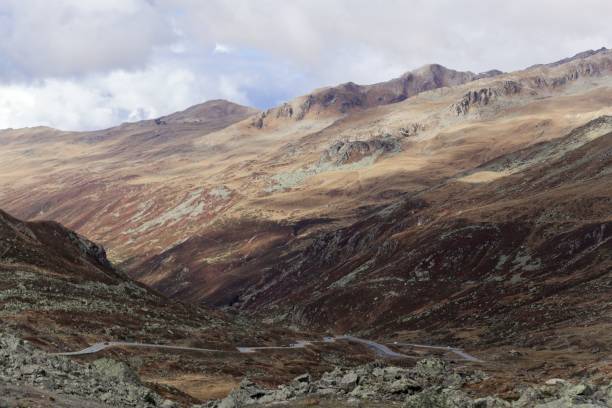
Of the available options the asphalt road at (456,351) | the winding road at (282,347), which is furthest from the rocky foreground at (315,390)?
the asphalt road at (456,351)

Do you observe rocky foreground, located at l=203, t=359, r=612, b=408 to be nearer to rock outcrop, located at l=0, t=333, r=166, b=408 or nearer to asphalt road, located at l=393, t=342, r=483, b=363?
rock outcrop, located at l=0, t=333, r=166, b=408

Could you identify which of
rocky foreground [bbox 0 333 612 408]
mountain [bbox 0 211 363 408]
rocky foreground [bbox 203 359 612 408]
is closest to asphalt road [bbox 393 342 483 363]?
mountain [bbox 0 211 363 408]

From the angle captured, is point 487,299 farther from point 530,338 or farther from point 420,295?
point 530,338

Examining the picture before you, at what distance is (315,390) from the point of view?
4041cm

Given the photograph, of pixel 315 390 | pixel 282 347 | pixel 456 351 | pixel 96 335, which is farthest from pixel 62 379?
pixel 456 351

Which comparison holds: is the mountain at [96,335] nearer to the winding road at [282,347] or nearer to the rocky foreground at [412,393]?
the winding road at [282,347]

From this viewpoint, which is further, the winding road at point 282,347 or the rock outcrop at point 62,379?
the winding road at point 282,347

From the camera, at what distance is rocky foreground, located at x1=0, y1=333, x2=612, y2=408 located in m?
30.9

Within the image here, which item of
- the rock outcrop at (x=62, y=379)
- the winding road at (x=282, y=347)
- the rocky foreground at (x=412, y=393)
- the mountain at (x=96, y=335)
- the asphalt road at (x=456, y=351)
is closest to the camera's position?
the rocky foreground at (x=412, y=393)

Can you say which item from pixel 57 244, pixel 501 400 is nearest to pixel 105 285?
pixel 57 244

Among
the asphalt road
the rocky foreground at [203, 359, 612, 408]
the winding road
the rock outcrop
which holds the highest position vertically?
the rock outcrop

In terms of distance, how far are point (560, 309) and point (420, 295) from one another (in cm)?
5001

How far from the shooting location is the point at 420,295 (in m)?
185

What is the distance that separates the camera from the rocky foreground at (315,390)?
101ft
